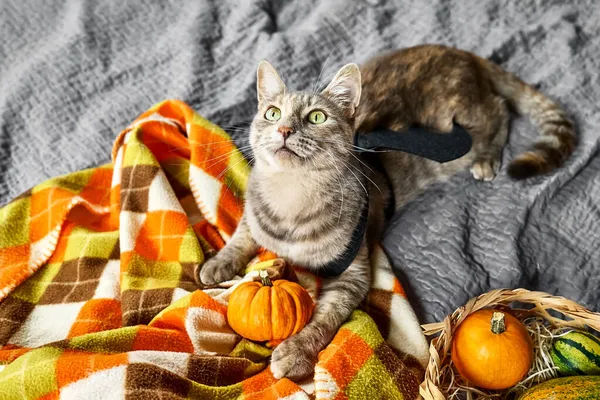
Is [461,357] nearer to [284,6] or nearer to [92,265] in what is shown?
[92,265]

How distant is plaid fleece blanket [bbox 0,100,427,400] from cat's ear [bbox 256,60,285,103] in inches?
10.5

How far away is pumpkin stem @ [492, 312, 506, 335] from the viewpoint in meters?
1.08

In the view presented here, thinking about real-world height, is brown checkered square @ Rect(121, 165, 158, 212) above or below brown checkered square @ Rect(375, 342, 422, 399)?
above

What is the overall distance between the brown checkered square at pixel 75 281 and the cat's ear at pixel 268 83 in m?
0.66

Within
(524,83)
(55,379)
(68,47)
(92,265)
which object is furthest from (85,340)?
(524,83)

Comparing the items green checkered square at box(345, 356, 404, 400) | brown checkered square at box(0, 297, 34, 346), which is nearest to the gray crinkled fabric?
green checkered square at box(345, 356, 404, 400)

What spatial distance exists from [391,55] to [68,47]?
48.9 inches

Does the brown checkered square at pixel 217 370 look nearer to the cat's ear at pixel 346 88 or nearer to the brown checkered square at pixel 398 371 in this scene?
the brown checkered square at pixel 398 371

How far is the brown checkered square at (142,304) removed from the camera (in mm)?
1308

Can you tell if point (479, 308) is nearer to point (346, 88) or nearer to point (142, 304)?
point (346, 88)

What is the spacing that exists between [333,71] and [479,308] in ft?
3.85

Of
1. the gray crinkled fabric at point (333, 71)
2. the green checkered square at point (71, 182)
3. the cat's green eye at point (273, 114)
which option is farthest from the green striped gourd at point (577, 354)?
the green checkered square at point (71, 182)

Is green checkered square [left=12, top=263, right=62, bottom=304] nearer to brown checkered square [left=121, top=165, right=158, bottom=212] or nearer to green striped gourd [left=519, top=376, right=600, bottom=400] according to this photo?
brown checkered square [left=121, top=165, right=158, bottom=212]

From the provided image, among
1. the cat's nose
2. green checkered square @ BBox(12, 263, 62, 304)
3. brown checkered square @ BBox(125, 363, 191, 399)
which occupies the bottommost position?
brown checkered square @ BBox(125, 363, 191, 399)
